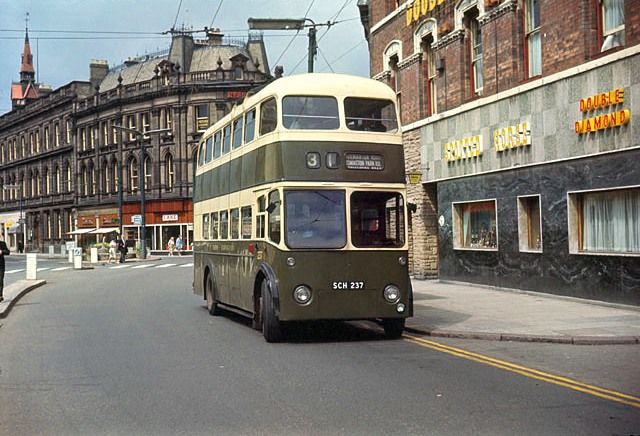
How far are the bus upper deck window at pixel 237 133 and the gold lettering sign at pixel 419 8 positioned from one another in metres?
10.9

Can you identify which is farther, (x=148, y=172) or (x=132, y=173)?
(x=132, y=173)

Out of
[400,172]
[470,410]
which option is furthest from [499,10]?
[470,410]

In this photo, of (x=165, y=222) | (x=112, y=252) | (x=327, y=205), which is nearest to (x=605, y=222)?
(x=327, y=205)

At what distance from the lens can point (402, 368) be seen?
10172 millimetres

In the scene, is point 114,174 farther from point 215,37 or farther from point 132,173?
point 215,37

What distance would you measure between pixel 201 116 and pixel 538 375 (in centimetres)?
5994

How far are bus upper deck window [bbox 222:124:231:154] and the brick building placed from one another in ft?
23.7

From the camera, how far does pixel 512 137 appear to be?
65.8ft

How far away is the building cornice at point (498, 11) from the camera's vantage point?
2015 centimetres

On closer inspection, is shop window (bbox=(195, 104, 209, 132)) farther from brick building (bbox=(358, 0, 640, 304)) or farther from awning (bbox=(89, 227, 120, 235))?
brick building (bbox=(358, 0, 640, 304))

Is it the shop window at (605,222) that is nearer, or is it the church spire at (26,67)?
the shop window at (605,222)

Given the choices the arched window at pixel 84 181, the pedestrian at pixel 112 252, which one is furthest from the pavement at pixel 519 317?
the arched window at pixel 84 181

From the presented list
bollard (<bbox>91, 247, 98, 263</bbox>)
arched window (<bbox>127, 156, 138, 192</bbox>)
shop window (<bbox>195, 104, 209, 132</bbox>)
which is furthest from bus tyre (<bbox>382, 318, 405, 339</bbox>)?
arched window (<bbox>127, 156, 138, 192</bbox>)

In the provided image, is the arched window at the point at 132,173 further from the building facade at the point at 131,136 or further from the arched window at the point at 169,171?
the arched window at the point at 169,171
